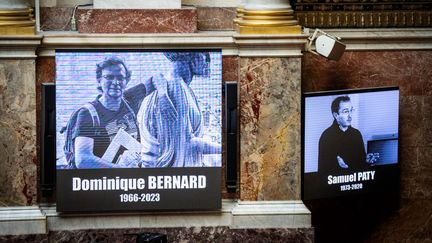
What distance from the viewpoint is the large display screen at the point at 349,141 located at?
47.8 feet

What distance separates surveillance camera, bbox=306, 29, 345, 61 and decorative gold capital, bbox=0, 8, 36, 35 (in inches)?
109

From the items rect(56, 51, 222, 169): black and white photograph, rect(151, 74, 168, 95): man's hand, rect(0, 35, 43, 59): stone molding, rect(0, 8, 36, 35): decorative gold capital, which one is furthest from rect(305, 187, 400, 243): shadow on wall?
rect(0, 8, 36, 35): decorative gold capital

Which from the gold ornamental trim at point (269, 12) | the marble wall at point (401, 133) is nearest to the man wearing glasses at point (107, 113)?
the gold ornamental trim at point (269, 12)

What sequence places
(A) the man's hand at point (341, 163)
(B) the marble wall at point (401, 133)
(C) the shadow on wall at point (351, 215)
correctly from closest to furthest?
(A) the man's hand at point (341, 163) < (B) the marble wall at point (401, 133) < (C) the shadow on wall at point (351, 215)

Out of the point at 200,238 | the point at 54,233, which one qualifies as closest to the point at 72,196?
the point at 54,233

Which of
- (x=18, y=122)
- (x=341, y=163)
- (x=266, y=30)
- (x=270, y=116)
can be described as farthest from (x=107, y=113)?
(x=341, y=163)

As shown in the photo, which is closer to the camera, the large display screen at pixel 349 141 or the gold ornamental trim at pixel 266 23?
the gold ornamental trim at pixel 266 23

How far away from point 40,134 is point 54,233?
0.98 m

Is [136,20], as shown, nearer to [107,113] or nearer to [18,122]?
[107,113]

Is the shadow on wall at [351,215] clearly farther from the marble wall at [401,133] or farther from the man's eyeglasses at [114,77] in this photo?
the man's eyeglasses at [114,77]

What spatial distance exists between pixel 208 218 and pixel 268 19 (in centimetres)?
203

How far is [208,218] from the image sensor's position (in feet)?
47.9

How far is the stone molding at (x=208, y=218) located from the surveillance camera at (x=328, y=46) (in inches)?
58.2

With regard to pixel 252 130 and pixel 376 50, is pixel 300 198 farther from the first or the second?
pixel 376 50
